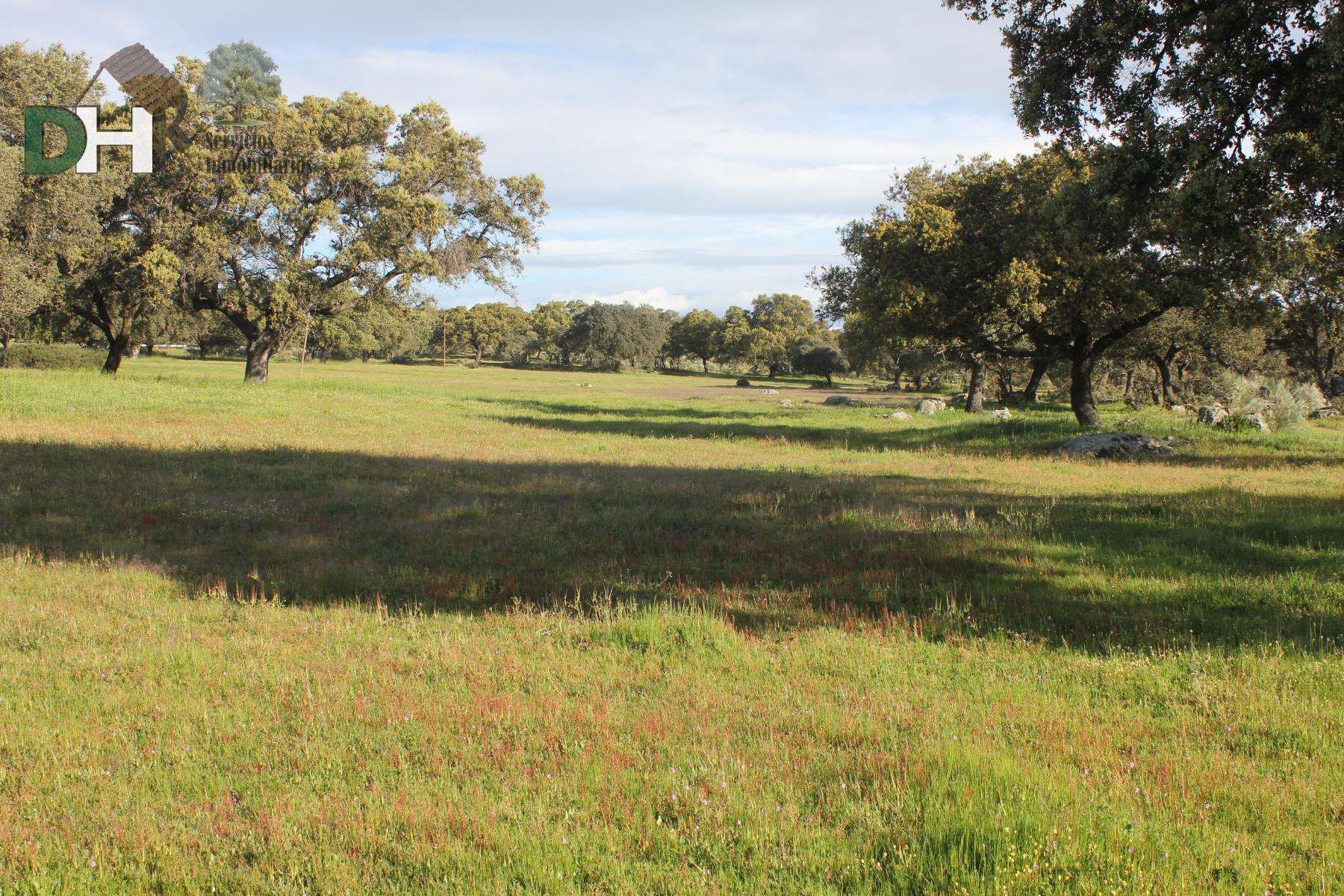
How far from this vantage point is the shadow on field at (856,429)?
72.7ft

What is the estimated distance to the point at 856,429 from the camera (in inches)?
1239

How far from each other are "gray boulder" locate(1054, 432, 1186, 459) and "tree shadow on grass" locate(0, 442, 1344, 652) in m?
7.04

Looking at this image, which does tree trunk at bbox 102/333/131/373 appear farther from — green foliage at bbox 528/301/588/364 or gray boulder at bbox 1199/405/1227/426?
green foliage at bbox 528/301/588/364

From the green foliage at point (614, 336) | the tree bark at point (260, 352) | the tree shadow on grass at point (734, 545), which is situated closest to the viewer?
the tree shadow on grass at point (734, 545)

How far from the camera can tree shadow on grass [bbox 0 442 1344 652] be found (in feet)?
25.8

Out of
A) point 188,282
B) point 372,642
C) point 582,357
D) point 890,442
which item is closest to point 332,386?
point 188,282

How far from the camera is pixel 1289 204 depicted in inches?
541

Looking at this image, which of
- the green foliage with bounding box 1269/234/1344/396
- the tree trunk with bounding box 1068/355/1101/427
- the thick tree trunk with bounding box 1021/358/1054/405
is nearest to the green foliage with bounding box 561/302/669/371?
the thick tree trunk with bounding box 1021/358/1054/405

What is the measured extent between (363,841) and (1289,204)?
16.1 meters

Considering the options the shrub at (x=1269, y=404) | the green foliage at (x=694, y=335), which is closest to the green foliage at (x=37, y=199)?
the shrub at (x=1269, y=404)

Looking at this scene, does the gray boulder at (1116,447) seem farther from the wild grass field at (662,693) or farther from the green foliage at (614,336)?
the green foliage at (614,336)

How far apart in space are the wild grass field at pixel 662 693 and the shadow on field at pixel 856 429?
9.52 m

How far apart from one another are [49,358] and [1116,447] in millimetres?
62482

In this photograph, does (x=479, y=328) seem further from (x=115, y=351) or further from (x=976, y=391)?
(x=976, y=391)
